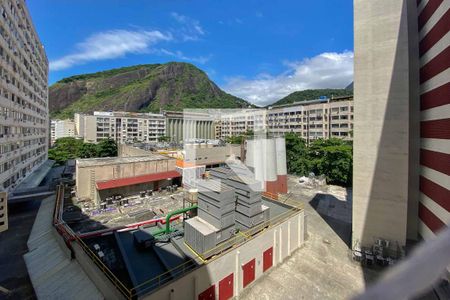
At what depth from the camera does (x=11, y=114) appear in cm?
2208

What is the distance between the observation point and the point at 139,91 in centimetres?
13225

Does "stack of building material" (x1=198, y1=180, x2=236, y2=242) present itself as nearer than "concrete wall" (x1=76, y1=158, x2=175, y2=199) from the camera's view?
Yes

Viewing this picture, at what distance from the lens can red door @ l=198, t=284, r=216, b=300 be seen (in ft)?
29.7

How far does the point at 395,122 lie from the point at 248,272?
38.6 ft

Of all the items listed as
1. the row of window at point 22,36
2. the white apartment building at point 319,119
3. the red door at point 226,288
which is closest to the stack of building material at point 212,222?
the red door at point 226,288

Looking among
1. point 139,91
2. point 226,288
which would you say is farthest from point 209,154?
point 139,91

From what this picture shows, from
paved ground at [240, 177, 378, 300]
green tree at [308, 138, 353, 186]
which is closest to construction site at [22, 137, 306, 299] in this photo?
paved ground at [240, 177, 378, 300]

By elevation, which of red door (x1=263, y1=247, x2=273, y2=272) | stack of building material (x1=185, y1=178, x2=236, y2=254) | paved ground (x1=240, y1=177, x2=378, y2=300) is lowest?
paved ground (x1=240, y1=177, x2=378, y2=300)

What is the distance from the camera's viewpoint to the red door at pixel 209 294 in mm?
9041

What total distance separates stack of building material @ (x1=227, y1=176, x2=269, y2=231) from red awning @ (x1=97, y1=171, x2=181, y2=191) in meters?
14.6

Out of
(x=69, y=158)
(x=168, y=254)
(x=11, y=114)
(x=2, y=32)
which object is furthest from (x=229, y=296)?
(x=69, y=158)

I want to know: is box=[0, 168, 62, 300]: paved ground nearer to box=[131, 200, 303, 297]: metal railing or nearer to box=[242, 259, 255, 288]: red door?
box=[131, 200, 303, 297]: metal railing

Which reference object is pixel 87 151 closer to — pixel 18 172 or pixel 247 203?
pixel 18 172

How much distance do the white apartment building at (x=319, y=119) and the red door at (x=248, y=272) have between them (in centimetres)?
4491
